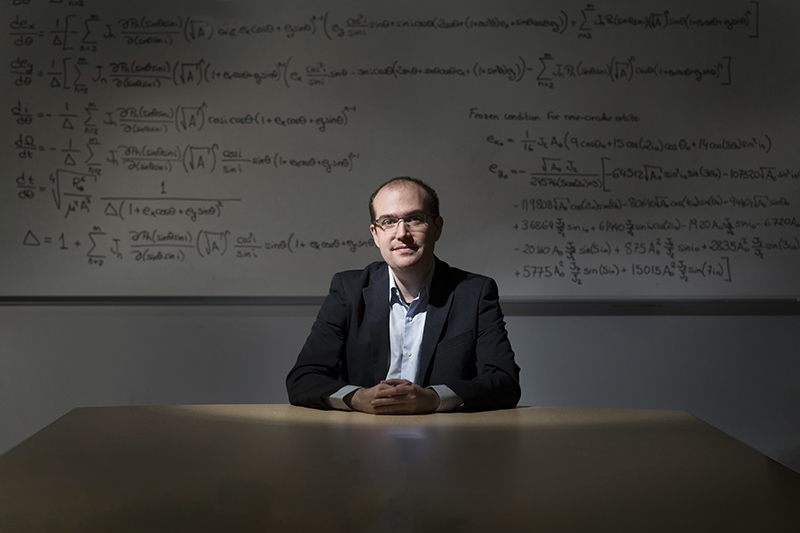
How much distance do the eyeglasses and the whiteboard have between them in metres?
0.99

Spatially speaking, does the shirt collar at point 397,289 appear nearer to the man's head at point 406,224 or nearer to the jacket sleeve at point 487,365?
the man's head at point 406,224

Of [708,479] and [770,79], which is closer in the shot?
[708,479]

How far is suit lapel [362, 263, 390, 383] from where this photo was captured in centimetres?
177

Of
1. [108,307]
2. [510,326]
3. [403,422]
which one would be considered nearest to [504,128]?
[510,326]

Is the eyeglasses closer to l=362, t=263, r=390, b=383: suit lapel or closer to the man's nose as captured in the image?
the man's nose

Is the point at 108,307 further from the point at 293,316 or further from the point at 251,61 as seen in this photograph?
the point at 251,61

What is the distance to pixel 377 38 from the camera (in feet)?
9.18

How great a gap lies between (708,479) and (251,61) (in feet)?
8.30

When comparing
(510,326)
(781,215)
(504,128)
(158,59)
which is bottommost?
(510,326)

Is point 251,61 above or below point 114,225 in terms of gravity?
above

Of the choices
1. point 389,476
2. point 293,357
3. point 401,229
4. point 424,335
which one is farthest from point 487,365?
point 293,357

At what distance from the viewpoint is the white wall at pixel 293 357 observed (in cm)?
280

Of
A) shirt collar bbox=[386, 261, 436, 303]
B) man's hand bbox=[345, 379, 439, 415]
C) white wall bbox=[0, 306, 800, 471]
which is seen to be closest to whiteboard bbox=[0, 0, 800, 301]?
white wall bbox=[0, 306, 800, 471]

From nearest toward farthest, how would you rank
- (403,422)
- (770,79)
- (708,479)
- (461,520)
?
(461,520) < (708,479) < (403,422) < (770,79)
